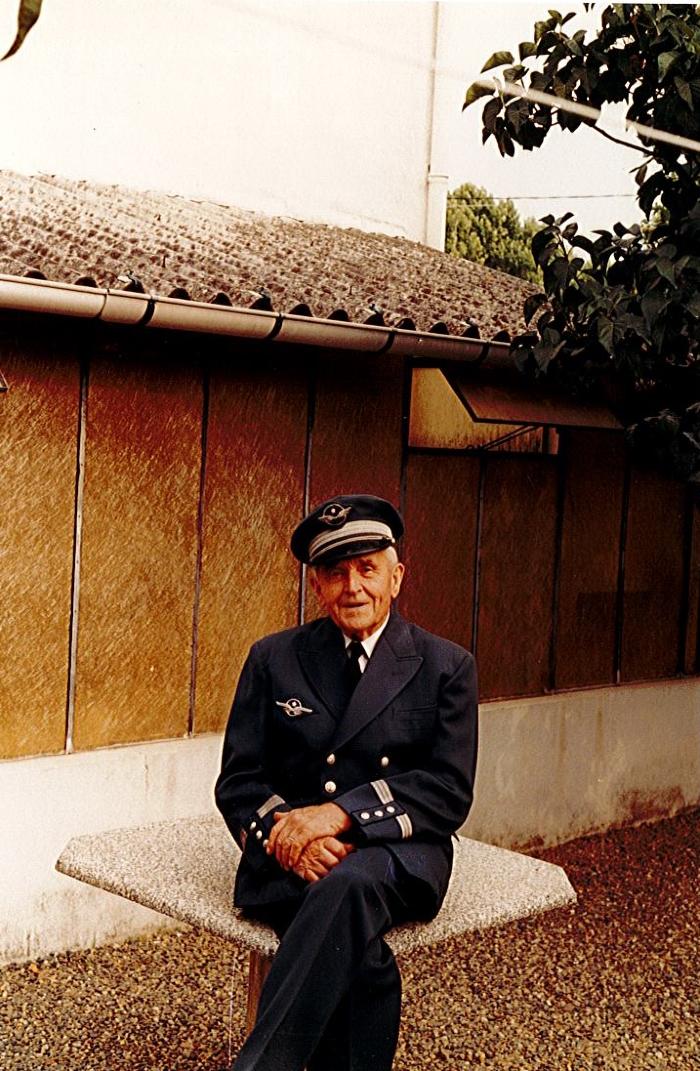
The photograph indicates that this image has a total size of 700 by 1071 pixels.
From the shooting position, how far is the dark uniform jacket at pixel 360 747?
4.05 meters

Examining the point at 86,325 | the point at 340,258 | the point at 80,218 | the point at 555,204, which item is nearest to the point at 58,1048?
the point at 86,325

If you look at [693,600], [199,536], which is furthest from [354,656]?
[693,600]

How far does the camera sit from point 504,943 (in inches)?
266

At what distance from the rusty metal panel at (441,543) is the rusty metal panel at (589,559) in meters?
0.87

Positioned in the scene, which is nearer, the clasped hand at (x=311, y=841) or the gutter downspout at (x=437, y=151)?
the clasped hand at (x=311, y=841)

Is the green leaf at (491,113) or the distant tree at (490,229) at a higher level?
the distant tree at (490,229)

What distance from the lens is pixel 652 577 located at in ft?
31.4

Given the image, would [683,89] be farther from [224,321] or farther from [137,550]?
[137,550]

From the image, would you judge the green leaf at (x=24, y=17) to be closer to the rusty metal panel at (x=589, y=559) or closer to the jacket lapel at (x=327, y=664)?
the jacket lapel at (x=327, y=664)

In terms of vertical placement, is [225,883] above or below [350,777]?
below

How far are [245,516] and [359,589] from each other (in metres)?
2.92

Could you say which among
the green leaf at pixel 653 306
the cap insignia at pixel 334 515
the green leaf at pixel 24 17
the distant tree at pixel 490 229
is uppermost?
the distant tree at pixel 490 229

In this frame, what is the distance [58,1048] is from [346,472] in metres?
3.35

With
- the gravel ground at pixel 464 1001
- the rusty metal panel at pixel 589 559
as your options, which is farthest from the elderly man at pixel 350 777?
the rusty metal panel at pixel 589 559
